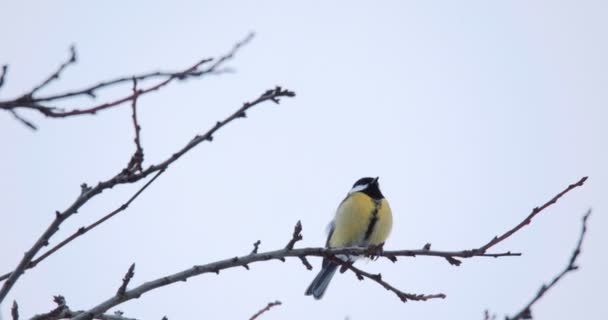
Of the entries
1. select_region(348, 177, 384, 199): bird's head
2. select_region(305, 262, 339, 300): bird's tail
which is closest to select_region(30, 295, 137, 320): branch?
select_region(305, 262, 339, 300): bird's tail

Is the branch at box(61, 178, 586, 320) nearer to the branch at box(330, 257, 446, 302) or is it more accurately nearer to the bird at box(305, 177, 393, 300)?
the branch at box(330, 257, 446, 302)

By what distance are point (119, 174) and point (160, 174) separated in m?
0.15

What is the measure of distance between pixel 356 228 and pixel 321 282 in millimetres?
738

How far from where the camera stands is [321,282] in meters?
7.59

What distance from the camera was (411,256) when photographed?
→ 3.24m

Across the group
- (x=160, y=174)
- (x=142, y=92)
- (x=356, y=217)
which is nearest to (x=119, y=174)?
(x=160, y=174)

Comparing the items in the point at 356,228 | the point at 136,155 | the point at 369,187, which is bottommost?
the point at 136,155

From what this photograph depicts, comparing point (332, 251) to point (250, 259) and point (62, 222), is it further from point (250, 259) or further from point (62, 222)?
point (62, 222)

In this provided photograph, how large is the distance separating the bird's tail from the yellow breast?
1.21ft

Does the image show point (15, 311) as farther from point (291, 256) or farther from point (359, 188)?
point (359, 188)

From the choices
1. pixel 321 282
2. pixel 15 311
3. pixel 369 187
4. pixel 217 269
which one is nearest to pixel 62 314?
pixel 15 311

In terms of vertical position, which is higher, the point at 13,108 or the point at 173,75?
the point at 173,75

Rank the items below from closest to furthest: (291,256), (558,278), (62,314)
→ (558,278), (62,314), (291,256)

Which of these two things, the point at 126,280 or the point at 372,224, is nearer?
the point at 126,280
